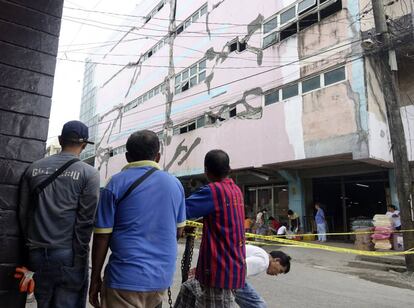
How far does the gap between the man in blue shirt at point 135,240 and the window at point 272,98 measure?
45.2 feet

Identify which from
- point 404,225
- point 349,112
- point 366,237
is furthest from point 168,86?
point 404,225

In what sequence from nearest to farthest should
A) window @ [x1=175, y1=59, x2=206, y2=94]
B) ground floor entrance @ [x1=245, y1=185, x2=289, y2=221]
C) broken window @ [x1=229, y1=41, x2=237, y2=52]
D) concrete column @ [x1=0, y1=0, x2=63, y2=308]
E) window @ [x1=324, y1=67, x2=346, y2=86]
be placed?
concrete column @ [x1=0, y1=0, x2=63, y2=308]
window @ [x1=324, y1=67, x2=346, y2=86]
ground floor entrance @ [x1=245, y1=185, x2=289, y2=221]
broken window @ [x1=229, y1=41, x2=237, y2=52]
window @ [x1=175, y1=59, x2=206, y2=94]

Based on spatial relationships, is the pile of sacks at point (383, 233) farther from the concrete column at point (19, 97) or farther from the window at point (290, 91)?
the concrete column at point (19, 97)

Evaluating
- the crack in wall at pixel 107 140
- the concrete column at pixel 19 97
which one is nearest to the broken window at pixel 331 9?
the concrete column at pixel 19 97

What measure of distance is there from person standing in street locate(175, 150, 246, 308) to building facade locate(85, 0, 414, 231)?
34.1 feet

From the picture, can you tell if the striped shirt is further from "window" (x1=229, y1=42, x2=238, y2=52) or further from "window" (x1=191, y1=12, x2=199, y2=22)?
"window" (x1=191, y1=12, x2=199, y2=22)

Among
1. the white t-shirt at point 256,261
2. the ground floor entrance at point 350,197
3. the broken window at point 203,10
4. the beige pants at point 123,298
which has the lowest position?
the beige pants at point 123,298

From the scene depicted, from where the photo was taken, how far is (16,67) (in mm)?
2947

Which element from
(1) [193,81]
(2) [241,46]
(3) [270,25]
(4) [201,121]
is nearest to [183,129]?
(4) [201,121]

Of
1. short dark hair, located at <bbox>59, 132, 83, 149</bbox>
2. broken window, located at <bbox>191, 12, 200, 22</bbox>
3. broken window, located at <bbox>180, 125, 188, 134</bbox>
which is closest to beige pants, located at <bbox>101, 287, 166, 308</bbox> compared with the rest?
short dark hair, located at <bbox>59, 132, 83, 149</bbox>

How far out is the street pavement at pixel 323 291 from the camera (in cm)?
626

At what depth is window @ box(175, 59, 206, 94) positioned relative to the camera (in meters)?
21.0

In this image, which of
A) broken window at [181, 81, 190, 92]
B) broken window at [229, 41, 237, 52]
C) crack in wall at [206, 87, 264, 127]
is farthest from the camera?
broken window at [181, 81, 190, 92]

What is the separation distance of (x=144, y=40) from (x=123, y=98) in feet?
17.8
